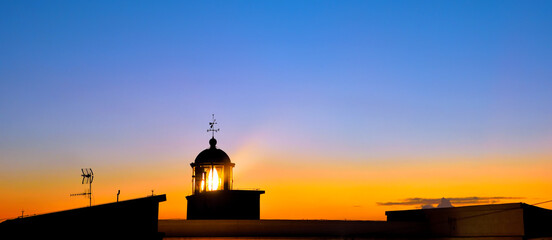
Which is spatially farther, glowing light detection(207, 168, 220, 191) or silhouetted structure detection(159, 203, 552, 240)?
glowing light detection(207, 168, 220, 191)

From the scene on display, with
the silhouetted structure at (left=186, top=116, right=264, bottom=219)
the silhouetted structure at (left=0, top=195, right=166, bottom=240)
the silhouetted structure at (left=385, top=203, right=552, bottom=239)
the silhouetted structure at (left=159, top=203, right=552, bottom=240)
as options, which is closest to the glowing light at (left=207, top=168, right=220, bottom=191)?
the silhouetted structure at (left=186, top=116, right=264, bottom=219)

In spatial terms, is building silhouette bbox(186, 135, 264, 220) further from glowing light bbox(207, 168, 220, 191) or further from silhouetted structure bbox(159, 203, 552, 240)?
silhouetted structure bbox(159, 203, 552, 240)

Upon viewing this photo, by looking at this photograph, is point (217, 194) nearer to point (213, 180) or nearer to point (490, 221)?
point (213, 180)

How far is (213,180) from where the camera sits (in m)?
43.8

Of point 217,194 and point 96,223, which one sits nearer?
point 96,223

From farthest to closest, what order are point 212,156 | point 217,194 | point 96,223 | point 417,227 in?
point 212,156
point 217,194
point 417,227
point 96,223

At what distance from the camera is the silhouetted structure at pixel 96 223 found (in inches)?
845

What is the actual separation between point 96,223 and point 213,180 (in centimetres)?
1917

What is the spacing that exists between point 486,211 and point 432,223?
3.63 metres

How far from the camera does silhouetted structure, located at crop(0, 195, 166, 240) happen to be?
21.5 m

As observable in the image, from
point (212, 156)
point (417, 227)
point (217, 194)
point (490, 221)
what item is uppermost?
point (212, 156)

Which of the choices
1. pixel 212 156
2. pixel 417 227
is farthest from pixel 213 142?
pixel 417 227

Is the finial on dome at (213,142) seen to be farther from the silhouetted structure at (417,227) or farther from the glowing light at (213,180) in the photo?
the silhouetted structure at (417,227)

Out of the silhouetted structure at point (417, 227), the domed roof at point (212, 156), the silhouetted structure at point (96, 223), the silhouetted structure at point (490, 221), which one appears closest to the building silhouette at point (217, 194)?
the domed roof at point (212, 156)
